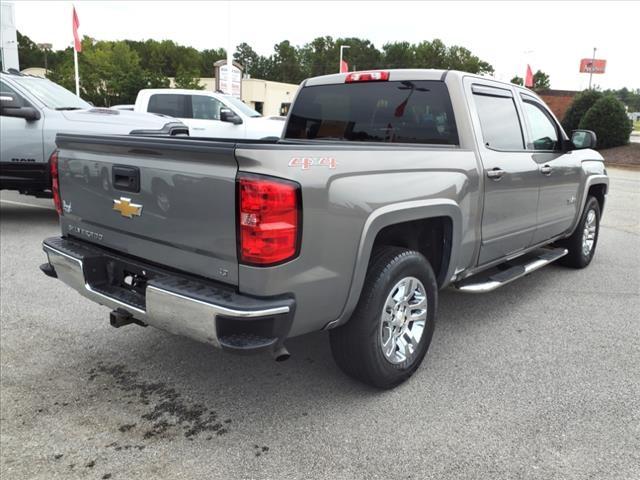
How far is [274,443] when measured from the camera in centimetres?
282

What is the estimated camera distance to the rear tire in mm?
6043

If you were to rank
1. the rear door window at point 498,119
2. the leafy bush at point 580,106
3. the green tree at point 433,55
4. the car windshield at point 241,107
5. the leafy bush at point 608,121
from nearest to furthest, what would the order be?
the rear door window at point 498,119 → the car windshield at point 241,107 → the leafy bush at point 608,121 → the leafy bush at point 580,106 → the green tree at point 433,55

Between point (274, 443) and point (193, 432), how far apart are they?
17.1 inches

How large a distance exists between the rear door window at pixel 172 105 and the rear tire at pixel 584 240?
8.61 m

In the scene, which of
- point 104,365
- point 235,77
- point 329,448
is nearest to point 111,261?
point 104,365

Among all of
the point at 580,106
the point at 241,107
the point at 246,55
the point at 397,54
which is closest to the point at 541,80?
the point at 397,54

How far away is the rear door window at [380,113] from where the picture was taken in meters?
4.02

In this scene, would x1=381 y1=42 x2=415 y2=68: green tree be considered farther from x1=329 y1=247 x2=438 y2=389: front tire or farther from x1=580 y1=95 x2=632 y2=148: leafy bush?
x1=329 y1=247 x2=438 y2=389: front tire

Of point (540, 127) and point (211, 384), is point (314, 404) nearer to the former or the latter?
point (211, 384)

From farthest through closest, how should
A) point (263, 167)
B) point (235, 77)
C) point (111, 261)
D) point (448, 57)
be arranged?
1. point (448, 57)
2. point (235, 77)
3. point (111, 261)
4. point (263, 167)

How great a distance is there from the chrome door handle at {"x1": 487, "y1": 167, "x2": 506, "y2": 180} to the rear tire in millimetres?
2382

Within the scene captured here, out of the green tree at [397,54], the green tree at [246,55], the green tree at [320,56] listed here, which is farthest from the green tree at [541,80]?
the green tree at [246,55]

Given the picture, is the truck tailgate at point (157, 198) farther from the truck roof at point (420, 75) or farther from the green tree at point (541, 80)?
the green tree at point (541, 80)

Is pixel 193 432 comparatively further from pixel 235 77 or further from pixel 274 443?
pixel 235 77
